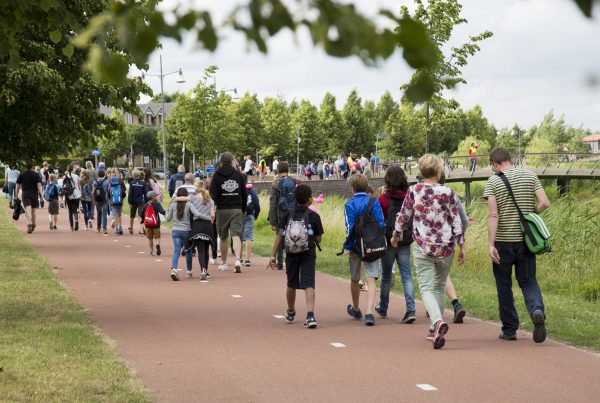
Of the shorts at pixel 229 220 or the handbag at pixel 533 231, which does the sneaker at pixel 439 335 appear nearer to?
the handbag at pixel 533 231

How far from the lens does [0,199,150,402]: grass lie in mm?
6656

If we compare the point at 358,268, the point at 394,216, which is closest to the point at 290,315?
the point at 358,268

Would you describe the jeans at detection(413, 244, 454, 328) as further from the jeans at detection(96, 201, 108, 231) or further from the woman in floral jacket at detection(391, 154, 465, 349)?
the jeans at detection(96, 201, 108, 231)

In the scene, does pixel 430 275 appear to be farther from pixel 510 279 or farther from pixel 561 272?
pixel 561 272

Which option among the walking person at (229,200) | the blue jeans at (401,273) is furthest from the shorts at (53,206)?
the blue jeans at (401,273)

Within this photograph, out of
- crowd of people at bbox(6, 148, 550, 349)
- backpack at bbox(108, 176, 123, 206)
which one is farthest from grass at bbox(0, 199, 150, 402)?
backpack at bbox(108, 176, 123, 206)

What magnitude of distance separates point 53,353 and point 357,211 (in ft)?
11.7

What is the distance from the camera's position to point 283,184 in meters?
15.2

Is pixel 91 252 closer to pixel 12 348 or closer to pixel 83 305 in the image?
pixel 83 305

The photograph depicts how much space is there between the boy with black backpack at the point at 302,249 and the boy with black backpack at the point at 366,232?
14.6 inches

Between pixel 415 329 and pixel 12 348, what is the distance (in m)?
4.03

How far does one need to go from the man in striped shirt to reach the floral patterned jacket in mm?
397

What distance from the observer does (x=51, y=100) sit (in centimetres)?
1688

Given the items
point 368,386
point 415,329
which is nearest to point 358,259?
point 415,329
